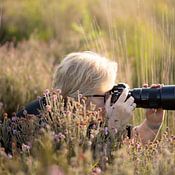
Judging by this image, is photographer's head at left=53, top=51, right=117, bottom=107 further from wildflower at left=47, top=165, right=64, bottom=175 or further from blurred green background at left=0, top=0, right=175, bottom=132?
wildflower at left=47, top=165, right=64, bottom=175

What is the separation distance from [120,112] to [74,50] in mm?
3525

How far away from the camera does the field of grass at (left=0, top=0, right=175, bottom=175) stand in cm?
243

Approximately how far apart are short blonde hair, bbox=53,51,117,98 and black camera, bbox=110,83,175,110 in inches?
4.9

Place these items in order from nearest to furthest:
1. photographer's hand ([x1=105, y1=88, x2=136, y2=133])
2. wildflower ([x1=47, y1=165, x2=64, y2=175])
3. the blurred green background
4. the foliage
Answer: wildflower ([x1=47, y1=165, x2=64, y2=175])
the foliage
photographer's hand ([x1=105, y1=88, x2=136, y2=133])
the blurred green background

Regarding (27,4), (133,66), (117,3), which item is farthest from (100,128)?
(27,4)

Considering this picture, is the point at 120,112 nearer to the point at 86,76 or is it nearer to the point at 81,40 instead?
the point at 86,76

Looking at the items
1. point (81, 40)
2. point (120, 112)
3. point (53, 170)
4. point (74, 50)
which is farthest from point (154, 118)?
point (81, 40)

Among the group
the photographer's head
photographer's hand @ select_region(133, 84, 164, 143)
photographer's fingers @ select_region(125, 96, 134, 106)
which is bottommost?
photographer's hand @ select_region(133, 84, 164, 143)

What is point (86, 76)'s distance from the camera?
326cm

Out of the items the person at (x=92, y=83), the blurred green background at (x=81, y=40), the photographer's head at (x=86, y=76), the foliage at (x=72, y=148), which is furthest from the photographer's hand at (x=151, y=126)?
the blurred green background at (x=81, y=40)

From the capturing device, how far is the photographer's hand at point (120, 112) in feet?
9.69

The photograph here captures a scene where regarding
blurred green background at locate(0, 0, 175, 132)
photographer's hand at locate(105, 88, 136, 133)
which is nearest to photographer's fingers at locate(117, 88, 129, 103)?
photographer's hand at locate(105, 88, 136, 133)

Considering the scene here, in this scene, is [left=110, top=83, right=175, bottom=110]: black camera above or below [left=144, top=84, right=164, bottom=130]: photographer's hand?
above

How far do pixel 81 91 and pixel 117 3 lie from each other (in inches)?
190
